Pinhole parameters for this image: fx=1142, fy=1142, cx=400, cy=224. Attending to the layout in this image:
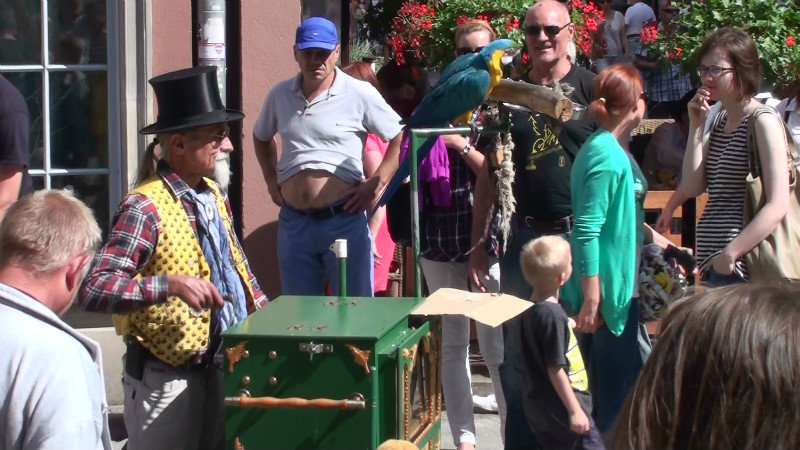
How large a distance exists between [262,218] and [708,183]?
8.76ft

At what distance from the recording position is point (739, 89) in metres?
4.62

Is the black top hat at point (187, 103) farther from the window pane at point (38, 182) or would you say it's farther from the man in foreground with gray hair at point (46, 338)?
the window pane at point (38, 182)

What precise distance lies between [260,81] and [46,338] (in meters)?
4.07

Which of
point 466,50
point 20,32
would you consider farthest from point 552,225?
point 20,32

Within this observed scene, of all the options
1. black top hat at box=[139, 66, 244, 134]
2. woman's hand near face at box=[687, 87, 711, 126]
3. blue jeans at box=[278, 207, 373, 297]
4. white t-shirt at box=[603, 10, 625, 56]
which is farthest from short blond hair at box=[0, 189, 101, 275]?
white t-shirt at box=[603, 10, 625, 56]

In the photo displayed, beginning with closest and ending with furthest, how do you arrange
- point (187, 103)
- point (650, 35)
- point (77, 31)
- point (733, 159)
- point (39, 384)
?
point (39, 384), point (187, 103), point (733, 159), point (77, 31), point (650, 35)

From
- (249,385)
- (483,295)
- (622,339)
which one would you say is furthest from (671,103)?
(249,385)

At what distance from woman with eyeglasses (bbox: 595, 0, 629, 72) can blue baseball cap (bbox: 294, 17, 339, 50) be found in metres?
4.31

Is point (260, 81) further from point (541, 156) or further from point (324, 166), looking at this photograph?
point (541, 156)

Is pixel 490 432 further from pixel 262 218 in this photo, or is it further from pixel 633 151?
pixel 633 151

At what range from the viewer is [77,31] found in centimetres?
624

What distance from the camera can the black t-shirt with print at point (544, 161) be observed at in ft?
16.0

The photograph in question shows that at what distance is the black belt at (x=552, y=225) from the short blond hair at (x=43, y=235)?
2526 millimetres

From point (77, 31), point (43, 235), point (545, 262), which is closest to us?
point (43, 235)
